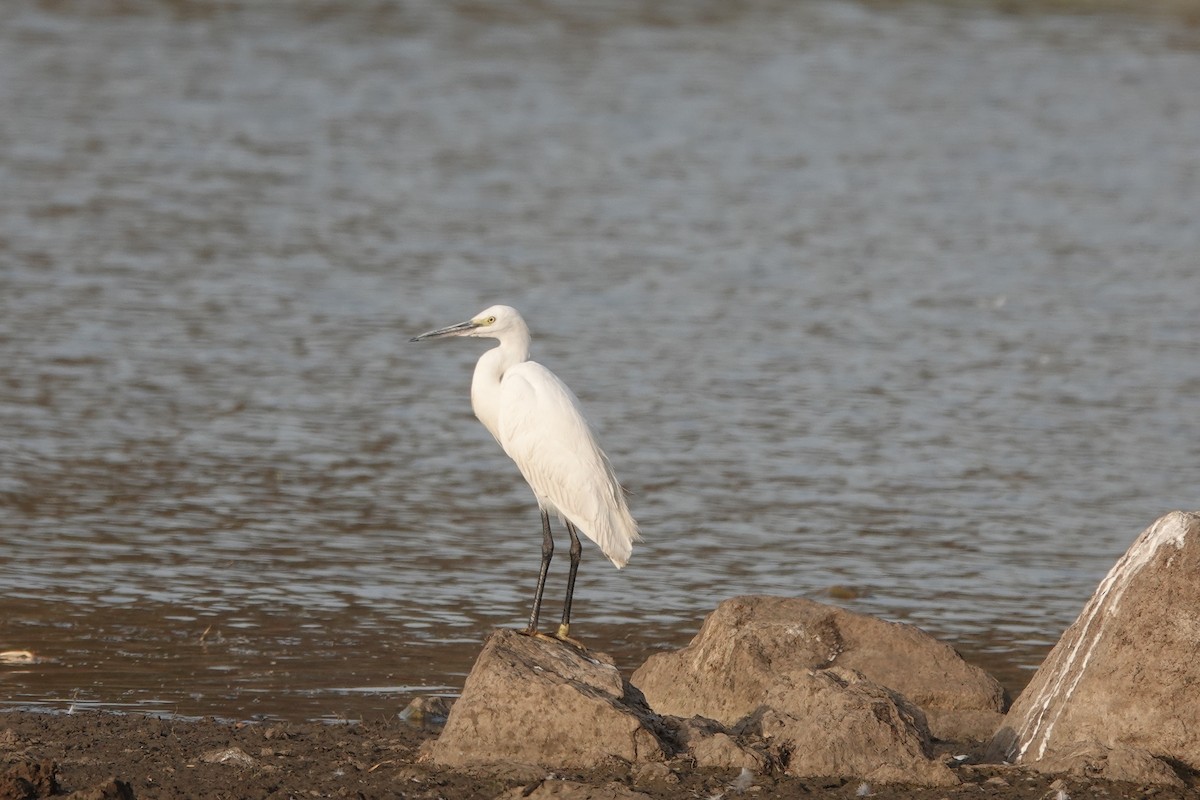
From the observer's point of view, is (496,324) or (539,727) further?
(496,324)

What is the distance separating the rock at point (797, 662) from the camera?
27.8 feet

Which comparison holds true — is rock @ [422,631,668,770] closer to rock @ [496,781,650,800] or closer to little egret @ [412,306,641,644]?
rock @ [496,781,650,800]

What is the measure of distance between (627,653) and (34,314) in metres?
8.43

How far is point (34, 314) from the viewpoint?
16.4m

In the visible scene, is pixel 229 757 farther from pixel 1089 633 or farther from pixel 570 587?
pixel 1089 633

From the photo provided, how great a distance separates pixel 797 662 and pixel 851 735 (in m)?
1.28

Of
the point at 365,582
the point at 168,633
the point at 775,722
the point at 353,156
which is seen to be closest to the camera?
the point at 775,722

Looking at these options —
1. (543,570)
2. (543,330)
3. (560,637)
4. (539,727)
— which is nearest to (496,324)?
(543,570)

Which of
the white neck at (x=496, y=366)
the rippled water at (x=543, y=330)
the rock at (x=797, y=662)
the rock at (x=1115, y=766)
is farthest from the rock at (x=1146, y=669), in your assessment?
the white neck at (x=496, y=366)

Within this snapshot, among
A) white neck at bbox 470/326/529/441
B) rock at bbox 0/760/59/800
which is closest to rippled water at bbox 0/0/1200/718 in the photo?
white neck at bbox 470/326/529/441

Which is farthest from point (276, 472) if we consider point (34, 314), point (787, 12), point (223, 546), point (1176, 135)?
point (787, 12)

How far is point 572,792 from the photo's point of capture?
272 inches

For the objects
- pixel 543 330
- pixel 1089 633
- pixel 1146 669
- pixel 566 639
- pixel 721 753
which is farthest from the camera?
pixel 543 330

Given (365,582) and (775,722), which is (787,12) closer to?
(365,582)
